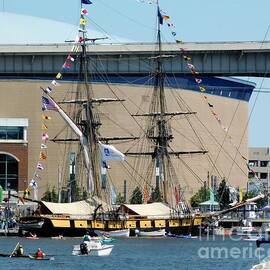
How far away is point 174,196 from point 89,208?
1840cm

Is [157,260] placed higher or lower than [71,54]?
lower

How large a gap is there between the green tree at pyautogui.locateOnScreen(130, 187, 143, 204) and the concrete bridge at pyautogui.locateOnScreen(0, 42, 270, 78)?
18.8 metres

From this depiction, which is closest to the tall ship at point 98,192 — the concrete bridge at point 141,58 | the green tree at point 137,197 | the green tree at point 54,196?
the concrete bridge at point 141,58

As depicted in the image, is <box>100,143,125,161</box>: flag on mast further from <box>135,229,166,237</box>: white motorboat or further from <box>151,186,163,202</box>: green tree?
<box>135,229,166,237</box>: white motorboat

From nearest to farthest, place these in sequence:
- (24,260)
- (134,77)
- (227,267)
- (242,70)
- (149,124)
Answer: (227,267) < (24,260) < (242,70) < (149,124) < (134,77)

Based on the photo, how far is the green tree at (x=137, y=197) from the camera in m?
192

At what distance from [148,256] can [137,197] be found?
79.3 meters

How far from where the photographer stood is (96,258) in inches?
4336

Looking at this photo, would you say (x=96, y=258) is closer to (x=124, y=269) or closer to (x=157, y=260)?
(x=157, y=260)

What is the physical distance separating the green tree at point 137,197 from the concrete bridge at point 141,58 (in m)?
18.8

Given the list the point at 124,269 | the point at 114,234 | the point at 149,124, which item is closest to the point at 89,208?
the point at 114,234

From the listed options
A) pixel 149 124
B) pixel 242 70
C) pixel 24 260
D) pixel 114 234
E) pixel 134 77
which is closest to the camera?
pixel 24 260

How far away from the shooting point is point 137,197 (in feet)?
632

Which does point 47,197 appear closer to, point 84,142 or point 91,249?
point 84,142
